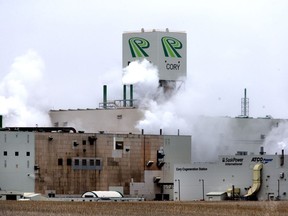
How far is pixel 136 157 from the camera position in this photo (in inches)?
7387

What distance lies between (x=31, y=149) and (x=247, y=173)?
24.5m

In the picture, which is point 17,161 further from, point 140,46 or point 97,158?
point 140,46

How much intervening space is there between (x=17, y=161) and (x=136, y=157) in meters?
16.4

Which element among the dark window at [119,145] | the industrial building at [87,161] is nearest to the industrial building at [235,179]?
the industrial building at [87,161]

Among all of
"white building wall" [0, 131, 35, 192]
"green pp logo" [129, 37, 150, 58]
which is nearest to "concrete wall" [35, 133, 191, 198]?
"white building wall" [0, 131, 35, 192]

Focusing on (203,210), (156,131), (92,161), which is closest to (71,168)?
(92,161)

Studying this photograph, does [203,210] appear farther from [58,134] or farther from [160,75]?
[160,75]

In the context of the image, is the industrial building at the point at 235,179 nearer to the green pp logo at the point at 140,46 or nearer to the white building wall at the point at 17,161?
the white building wall at the point at 17,161

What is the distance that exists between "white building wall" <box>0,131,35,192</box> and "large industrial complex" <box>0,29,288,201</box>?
0.36ft

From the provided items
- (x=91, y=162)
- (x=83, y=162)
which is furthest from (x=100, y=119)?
(x=83, y=162)

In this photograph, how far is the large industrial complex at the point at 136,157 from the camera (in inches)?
6934

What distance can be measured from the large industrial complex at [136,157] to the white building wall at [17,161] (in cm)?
11

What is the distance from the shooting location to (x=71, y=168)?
596ft

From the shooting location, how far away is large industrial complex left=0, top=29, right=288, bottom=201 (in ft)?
578
